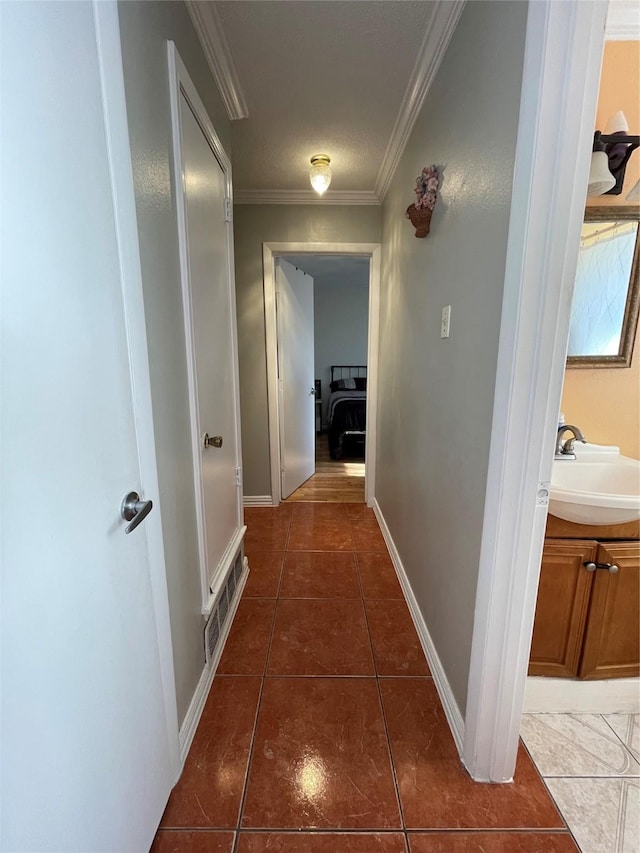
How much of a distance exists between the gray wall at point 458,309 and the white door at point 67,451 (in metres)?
0.93

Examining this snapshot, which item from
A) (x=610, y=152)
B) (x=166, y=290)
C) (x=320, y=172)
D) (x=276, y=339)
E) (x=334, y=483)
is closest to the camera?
(x=166, y=290)

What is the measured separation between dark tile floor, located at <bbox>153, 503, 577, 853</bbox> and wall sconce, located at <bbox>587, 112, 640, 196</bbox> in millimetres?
1982

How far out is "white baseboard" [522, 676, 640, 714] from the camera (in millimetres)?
1319

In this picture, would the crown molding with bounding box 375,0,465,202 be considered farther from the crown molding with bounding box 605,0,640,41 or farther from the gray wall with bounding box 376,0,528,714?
the crown molding with bounding box 605,0,640,41

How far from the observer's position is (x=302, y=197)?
271 centimetres

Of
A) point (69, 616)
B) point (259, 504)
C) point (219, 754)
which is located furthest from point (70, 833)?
point (259, 504)

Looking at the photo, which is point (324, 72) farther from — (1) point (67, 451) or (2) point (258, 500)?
(2) point (258, 500)

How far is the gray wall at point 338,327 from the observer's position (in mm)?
6141

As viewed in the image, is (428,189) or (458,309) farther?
(428,189)

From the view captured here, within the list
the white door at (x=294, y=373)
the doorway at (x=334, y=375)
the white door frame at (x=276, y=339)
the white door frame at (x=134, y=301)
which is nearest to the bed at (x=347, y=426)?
the doorway at (x=334, y=375)

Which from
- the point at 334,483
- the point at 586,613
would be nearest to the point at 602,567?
the point at 586,613

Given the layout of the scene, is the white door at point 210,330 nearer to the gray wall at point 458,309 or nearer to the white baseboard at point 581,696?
the gray wall at point 458,309

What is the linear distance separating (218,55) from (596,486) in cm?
228

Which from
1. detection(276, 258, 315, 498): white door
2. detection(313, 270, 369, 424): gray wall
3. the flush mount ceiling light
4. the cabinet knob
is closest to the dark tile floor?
the cabinet knob
